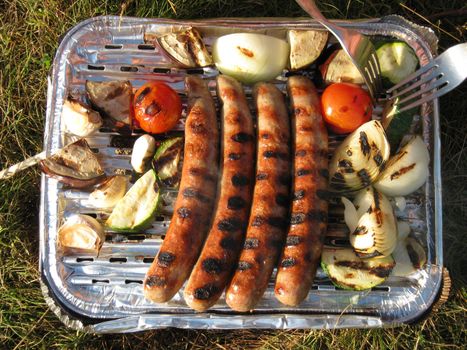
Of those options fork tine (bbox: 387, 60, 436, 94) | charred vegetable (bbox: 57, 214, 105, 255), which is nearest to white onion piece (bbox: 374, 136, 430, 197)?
fork tine (bbox: 387, 60, 436, 94)

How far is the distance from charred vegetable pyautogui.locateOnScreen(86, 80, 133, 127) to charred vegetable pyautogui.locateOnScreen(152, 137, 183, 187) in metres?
0.28

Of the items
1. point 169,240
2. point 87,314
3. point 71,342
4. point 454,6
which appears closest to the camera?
point 169,240

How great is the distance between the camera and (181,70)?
3006 mm

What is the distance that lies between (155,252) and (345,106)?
4.52ft

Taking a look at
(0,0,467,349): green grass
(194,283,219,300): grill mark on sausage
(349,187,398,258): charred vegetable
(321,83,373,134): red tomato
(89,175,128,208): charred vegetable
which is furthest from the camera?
(0,0,467,349): green grass

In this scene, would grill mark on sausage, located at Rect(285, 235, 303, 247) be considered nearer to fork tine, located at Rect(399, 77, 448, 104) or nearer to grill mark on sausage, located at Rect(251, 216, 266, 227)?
grill mark on sausage, located at Rect(251, 216, 266, 227)

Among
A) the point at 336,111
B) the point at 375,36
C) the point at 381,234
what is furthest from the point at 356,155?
the point at 375,36

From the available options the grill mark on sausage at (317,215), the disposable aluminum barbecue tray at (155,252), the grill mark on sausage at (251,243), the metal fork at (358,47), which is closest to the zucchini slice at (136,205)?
the disposable aluminum barbecue tray at (155,252)

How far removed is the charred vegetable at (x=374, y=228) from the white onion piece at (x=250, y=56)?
90 centimetres

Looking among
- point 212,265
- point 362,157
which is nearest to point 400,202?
point 362,157

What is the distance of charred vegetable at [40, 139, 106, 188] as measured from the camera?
9.05 feet

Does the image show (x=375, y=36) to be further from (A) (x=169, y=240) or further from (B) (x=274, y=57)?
(A) (x=169, y=240)

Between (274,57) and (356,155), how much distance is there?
73 centimetres

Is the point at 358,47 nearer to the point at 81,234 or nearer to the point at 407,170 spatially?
the point at 407,170
